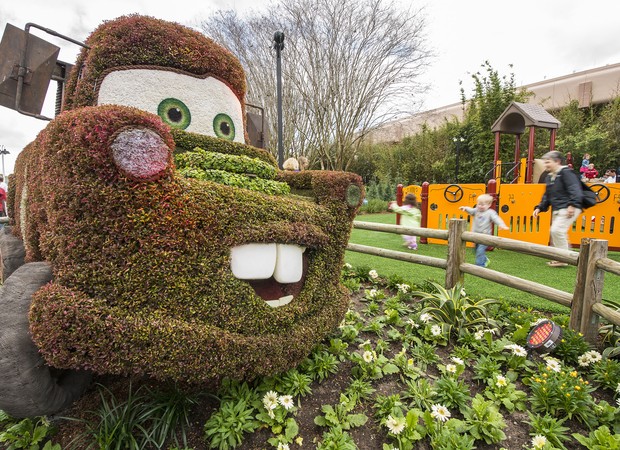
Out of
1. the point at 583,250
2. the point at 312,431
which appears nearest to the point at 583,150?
the point at 583,250

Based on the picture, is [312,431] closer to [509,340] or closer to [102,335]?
[102,335]

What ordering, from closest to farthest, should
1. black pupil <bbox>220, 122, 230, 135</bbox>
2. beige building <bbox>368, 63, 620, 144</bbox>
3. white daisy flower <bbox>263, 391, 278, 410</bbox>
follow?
white daisy flower <bbox>263, 391, 278, 410</bbox>
black pupil <bbox>220, 122, 230, 135</bbox>
beige building <bbox>368, 63, 620, 144</bbox>

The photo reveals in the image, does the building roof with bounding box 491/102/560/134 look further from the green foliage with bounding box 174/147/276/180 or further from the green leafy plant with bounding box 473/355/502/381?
the green foliage with bounding box 174/147/276/180

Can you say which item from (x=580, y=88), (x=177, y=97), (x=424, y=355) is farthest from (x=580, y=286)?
(x=580, y=88)

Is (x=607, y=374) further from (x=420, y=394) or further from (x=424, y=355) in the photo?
(x=420, y=394)

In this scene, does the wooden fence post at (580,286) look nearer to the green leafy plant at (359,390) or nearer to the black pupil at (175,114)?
the green leafy plant at (359,390)

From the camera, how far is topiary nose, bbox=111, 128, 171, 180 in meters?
1.30

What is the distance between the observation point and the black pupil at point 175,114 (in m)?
2.23

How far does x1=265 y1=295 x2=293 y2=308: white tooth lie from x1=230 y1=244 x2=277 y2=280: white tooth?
16cm

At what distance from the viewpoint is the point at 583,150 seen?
14.2 metres

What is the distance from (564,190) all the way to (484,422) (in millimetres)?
3770

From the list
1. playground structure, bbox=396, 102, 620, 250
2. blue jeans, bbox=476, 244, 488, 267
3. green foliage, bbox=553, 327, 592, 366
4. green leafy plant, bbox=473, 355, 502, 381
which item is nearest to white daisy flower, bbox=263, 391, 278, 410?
green leafy plant, bbox=473, 355, 502, 381

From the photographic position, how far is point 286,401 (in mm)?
1970

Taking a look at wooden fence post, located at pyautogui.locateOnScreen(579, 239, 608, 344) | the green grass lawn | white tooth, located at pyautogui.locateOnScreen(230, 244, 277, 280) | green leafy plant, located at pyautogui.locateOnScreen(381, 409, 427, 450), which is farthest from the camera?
the green grass lawn
